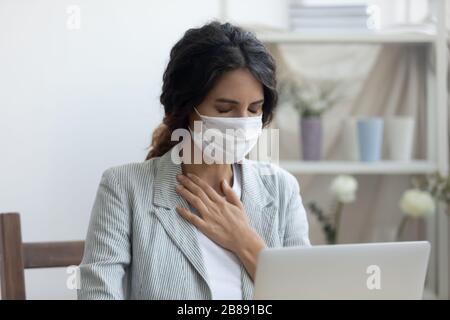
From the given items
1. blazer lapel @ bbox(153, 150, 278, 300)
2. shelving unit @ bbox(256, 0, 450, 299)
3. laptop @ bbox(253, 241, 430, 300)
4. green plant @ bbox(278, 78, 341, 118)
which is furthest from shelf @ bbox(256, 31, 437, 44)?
laptop @ bbox(253, 241, 430, 300)

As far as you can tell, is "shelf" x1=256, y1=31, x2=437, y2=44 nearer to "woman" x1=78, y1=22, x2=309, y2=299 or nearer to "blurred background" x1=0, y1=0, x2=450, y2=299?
"blurred background" x1=0, y1=0, x2=450, y2=299

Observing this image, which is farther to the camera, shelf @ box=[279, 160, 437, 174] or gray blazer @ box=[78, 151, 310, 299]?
shelf @ box=[279, 160, 437, 174]

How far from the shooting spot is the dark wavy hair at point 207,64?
1402mm

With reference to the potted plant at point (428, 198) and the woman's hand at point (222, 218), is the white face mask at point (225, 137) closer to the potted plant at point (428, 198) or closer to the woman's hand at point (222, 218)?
the woman's hand at point (222, 218)

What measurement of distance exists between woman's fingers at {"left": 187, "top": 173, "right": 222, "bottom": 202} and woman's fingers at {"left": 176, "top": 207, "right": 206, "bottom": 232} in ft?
0.17

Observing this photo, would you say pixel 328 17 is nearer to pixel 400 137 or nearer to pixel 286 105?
pixel 286 105

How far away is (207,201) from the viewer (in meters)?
1.44

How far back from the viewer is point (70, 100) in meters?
2.23

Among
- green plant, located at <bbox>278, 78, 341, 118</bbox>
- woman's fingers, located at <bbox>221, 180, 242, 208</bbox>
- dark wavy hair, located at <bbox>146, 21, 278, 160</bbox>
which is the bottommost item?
woman's fingers, located at <bbox>221, 180, 242, 208</bbox>

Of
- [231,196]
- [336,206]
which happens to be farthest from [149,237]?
[336,206]

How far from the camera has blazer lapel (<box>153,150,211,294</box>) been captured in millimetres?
1384

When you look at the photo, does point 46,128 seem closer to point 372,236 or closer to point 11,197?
point 11,197

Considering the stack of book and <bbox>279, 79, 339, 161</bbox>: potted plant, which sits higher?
the stack of book
